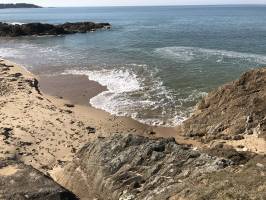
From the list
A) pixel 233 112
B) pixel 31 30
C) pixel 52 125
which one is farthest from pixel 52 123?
pixel 31 30

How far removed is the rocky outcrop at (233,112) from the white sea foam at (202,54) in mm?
17927

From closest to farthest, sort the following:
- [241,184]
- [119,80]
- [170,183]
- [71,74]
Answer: [241,184] < [170,183] < [119,80] < [71,74]

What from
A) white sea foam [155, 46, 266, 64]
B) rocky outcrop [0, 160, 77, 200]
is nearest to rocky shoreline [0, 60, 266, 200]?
rocky outcrop [0, 160, 77, 200]

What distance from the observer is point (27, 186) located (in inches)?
497

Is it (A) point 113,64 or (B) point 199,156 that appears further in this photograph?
(A) point 113,64

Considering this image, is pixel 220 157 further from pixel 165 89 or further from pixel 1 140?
pixel 165 89

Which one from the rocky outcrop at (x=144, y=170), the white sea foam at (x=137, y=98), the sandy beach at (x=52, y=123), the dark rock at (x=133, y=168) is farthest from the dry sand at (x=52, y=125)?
the rocky outcrop at (x=144, y=170)

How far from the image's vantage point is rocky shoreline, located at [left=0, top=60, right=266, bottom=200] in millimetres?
11250

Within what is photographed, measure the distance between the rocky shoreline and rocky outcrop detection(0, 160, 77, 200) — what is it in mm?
31

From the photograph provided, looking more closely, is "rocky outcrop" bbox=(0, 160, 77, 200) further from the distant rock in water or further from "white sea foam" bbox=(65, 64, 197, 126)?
the distant rock in water

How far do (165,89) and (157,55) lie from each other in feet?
45.6

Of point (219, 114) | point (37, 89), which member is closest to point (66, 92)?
point (37, 89)

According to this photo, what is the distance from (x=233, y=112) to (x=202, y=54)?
23619mm

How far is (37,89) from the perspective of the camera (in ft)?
97.3
